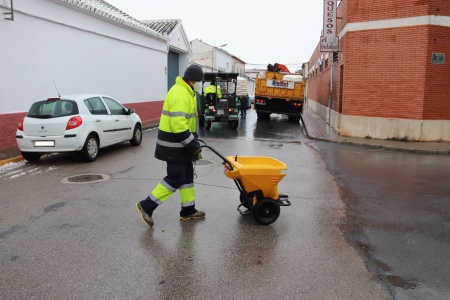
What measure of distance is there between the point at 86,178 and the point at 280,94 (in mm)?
15557

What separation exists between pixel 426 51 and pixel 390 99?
185cm

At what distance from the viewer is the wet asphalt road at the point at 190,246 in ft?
11.5

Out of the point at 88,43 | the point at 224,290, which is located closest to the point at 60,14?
the point at 88,43

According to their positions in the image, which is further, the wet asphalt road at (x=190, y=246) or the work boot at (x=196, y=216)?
the work boot at (x=196, y=216)

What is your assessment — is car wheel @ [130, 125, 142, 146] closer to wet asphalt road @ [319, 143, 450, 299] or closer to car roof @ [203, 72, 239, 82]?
wet asphalt road @ [319, 143, 450, 299]

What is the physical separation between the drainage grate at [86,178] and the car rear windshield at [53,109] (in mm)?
1795

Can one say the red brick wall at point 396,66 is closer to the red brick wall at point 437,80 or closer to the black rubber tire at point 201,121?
the red brick wall at point 437,80

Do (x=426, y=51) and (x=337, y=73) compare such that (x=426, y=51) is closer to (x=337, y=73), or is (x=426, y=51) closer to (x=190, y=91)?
(x=337, y=73)

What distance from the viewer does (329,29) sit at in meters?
16.3

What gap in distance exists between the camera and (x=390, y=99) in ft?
45.5

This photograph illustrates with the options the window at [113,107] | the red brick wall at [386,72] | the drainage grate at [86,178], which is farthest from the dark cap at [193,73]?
the red brick wall at [386,72]

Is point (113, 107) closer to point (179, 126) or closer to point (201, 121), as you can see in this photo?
point (179, 126)

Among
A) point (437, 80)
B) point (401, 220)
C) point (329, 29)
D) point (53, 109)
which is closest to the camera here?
point (401, 220)

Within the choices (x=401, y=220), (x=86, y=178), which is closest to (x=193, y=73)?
(x=401, y=220)
